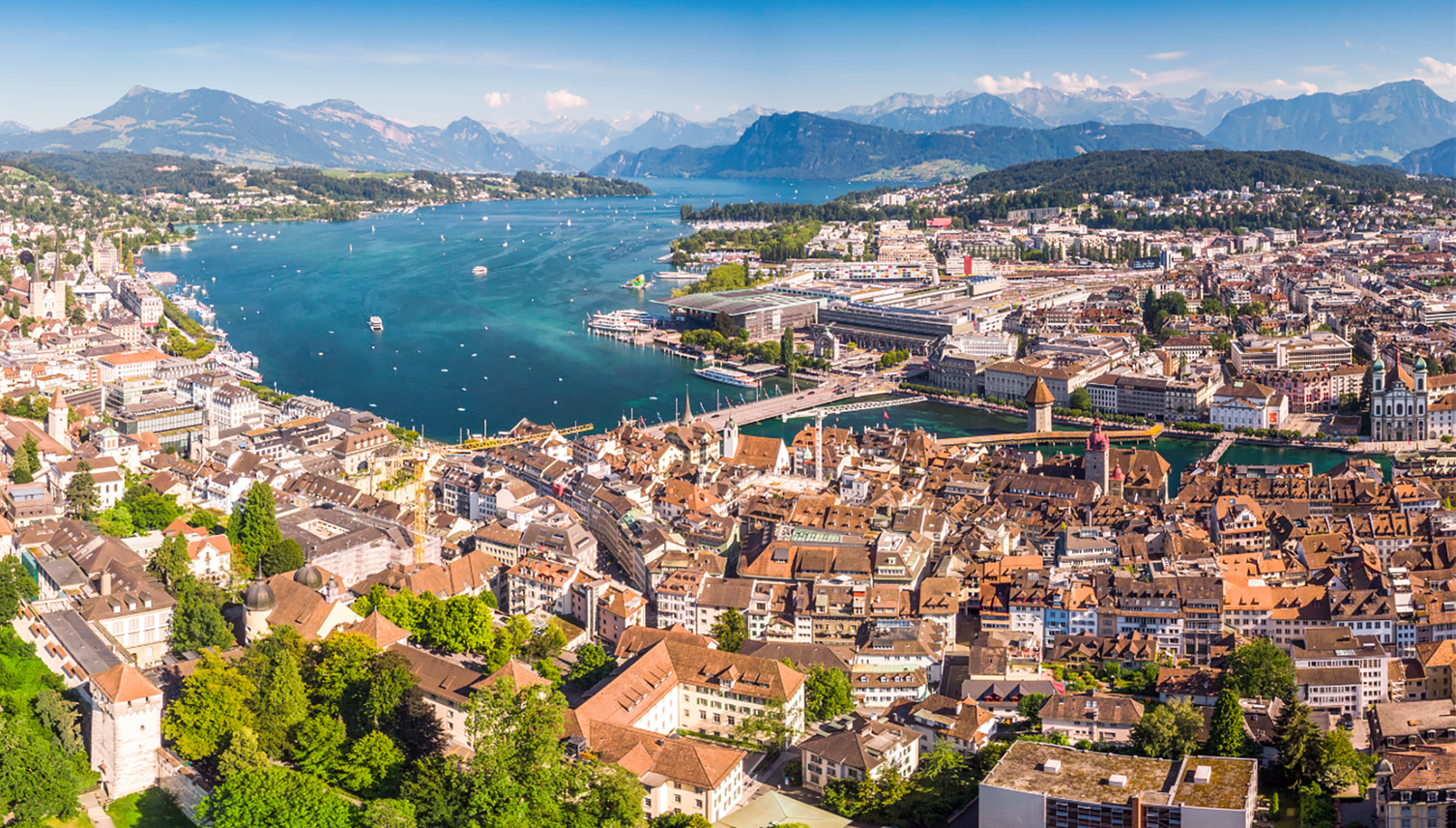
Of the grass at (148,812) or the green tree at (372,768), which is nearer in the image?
the grass at (148,812)

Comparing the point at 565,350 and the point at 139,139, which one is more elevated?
the point at 139,139

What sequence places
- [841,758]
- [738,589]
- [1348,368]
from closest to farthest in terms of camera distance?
[841,758] → [738,589] → [1348,368]

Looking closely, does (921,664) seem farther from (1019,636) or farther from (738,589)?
(738,589)

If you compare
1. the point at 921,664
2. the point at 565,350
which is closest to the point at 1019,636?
the point at 921,664

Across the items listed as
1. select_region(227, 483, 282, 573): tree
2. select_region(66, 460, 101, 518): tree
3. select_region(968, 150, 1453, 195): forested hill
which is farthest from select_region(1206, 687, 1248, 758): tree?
select_region(968, 150, 1453, 195): forested hill

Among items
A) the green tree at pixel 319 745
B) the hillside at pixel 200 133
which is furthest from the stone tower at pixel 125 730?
the hillside at pixel 200 133

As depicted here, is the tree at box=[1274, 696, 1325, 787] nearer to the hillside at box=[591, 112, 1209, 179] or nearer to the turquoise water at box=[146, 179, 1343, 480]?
the turquoise water at box=[146, 179, 1343, 480]

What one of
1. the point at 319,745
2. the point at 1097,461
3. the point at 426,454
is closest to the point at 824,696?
the point at 319,745

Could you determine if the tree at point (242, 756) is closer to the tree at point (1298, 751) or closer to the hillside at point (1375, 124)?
the tree at point (1298, 751)
